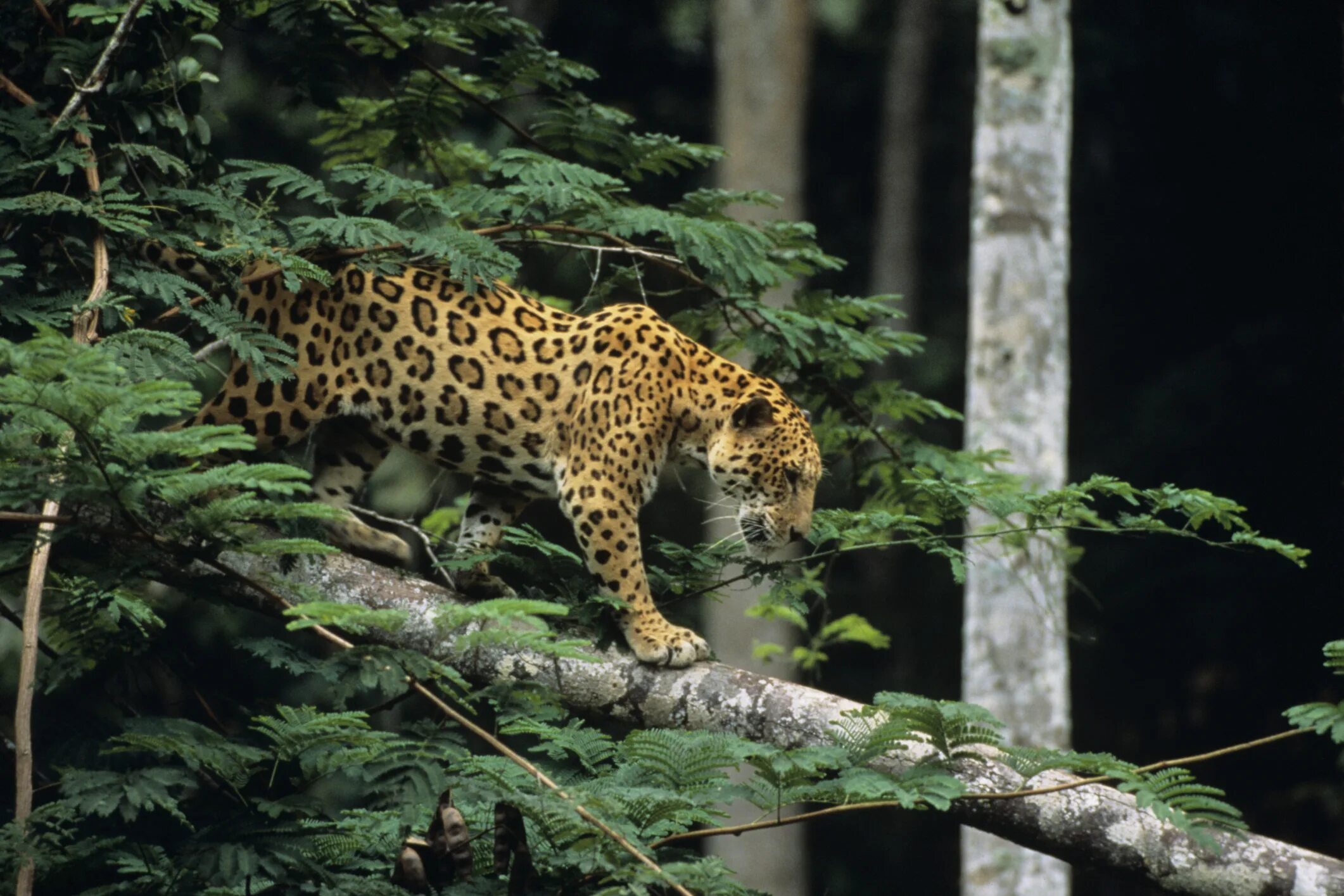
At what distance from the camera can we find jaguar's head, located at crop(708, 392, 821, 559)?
19.4 ft

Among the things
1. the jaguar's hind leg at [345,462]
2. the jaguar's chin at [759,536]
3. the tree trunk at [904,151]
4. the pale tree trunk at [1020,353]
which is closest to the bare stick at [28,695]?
the jaguar's hind leg at [345,462]

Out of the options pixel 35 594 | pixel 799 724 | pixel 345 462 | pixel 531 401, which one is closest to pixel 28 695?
pixel 35 594

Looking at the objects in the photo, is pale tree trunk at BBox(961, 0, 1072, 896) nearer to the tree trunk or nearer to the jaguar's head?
the jaguar's head

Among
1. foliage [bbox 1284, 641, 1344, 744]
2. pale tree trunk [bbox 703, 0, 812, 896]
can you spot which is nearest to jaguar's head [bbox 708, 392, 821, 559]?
foliage [bbox 1284, 641, 1344, 744]

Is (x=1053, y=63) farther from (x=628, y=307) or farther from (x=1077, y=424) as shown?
(x=1077, y=424)

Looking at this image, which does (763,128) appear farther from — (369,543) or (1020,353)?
(369,543)

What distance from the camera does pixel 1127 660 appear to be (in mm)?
18719

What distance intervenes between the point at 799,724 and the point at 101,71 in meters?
3.16

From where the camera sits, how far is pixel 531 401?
607cm

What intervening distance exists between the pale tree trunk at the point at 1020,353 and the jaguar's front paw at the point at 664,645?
4596mm

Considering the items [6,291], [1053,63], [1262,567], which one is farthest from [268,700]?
[1262,567]

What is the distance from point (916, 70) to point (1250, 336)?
548 cm

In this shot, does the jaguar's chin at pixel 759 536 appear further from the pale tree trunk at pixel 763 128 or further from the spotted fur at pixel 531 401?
the pale tree trunk at pixel 763 128

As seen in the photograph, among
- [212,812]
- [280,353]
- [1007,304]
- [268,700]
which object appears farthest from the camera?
[1007,304]
